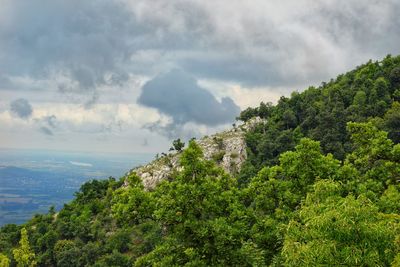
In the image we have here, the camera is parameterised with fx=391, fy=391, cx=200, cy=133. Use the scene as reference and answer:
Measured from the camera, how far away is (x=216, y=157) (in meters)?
89.2

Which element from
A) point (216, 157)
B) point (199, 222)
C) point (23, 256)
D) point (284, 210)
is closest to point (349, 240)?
point (199, 222)

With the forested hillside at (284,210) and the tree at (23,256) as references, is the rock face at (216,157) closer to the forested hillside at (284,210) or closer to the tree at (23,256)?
the tree at (23,256)

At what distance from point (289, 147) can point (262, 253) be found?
6202 centimetres

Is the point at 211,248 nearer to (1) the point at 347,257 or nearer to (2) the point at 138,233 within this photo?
(1) the point at 347,257

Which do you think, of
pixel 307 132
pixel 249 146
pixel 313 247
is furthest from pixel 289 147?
pixel 313 247

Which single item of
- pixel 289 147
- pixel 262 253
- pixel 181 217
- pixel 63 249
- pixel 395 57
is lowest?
pixel 63 249

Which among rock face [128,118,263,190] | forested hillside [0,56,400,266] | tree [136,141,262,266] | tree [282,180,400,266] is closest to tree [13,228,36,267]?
rock face [128,118,263,190]

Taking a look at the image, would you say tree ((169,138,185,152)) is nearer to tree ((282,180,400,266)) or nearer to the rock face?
the rock face

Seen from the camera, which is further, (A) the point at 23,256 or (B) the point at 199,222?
(A) the point at 23,256

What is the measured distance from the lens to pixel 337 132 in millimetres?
76000

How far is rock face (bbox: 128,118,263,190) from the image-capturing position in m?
86.9

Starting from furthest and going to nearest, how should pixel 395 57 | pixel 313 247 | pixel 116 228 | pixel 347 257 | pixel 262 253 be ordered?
pixel 395 57, pixel 116 228, pixel 262 253, pixel 313 247, pixel 347 257

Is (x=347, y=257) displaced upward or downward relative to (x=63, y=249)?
upward

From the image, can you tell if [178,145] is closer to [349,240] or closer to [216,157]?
[216,157]
